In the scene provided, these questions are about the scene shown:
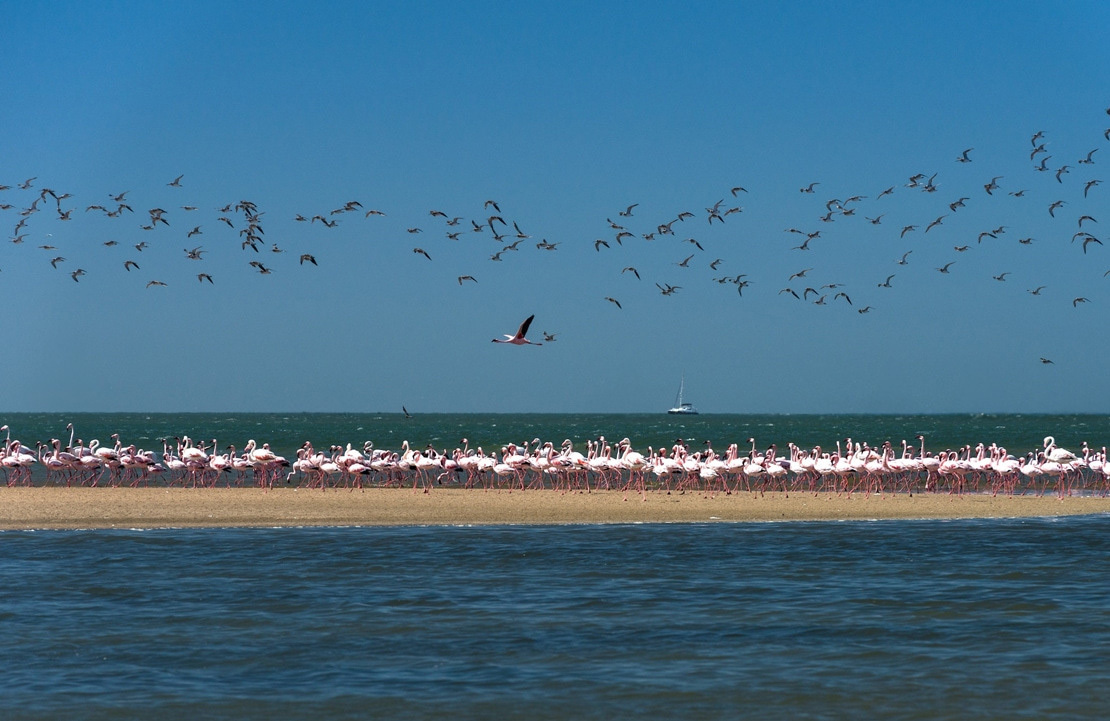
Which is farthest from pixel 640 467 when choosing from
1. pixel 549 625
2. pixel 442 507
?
pixel 549 625

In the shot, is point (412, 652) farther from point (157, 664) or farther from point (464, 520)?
point (464, 520)

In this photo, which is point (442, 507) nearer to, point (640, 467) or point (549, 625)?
point (640, 467)

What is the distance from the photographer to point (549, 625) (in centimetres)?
1612

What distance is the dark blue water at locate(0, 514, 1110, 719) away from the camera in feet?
41.2

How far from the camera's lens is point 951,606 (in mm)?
17688

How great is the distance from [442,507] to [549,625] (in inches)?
546

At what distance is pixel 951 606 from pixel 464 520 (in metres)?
12.5

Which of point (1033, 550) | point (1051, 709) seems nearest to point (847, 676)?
point (1051, 709)

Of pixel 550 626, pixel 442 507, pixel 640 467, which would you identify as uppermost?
pixel 640 467

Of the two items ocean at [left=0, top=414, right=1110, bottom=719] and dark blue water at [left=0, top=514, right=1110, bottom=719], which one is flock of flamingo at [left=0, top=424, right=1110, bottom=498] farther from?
dark blue water at [left=0, top=514, right=1110, bottom=719]

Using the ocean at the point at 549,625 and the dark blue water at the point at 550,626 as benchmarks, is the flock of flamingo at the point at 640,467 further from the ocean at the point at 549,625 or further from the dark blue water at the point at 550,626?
the dark blue water at the point at 550,626

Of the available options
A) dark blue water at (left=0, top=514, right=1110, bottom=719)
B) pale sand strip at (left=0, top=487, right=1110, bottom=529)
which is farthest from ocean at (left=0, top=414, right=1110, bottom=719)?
pale sand strip at (left=0, top=487, right=1110, bottom=529)

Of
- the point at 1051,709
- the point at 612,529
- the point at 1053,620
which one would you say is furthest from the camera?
the point at 612,529

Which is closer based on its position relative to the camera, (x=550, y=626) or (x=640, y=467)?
(x=550, y=626)
